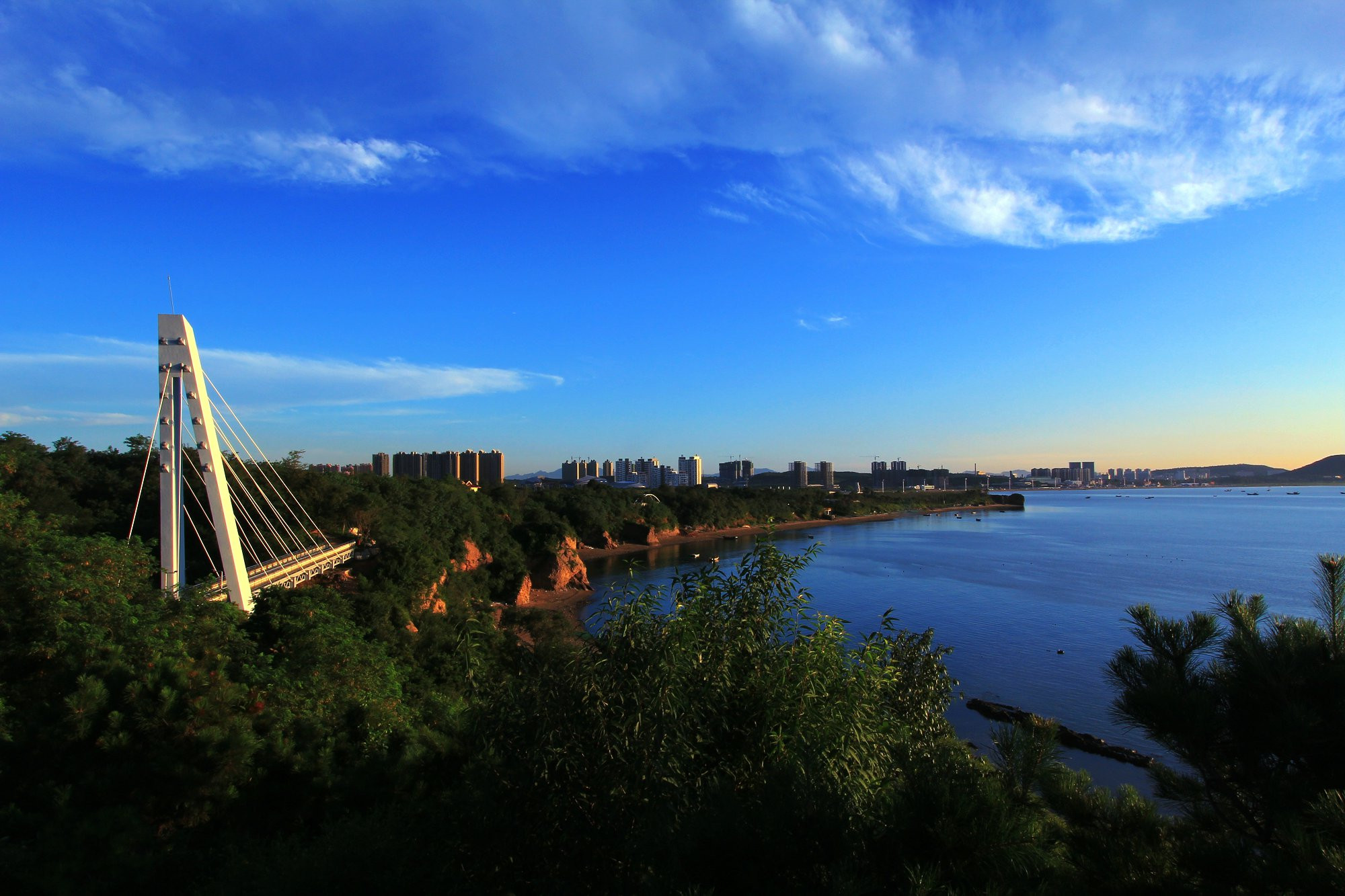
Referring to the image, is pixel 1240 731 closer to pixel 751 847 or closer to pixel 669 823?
pixel 751 847

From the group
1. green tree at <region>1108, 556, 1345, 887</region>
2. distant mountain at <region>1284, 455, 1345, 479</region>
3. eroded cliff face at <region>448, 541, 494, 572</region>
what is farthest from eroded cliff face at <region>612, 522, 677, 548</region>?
distant mountain at <region>1284, 455, 1345, 479</region>

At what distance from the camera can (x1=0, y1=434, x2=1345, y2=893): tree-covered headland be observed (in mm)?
2602

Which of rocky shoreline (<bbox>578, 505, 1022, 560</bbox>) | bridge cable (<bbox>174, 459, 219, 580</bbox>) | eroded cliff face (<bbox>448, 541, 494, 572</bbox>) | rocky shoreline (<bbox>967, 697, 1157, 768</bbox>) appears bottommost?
rocky shoreline (<bbox>967, 697, 1157, 768</bbox>)

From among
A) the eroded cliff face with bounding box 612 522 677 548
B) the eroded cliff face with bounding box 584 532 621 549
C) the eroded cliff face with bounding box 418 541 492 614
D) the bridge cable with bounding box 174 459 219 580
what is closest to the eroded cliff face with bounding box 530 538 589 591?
the eroded cliff face with bounding box 418 541 492 614

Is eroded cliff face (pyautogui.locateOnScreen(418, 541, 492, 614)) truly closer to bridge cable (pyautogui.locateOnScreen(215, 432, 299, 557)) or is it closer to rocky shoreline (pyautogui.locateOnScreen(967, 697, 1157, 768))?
bridge cable (pyautogui.locateOnScreen(215, 432, 299, 557))

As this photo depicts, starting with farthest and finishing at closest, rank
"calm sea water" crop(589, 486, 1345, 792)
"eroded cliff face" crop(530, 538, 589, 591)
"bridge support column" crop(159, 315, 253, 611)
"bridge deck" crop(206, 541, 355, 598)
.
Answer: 1. "eroded cliff face" crop(530, 538, 589, 591)
2. "calm sea water" crop(589, 486, 1345, 792)
3. "bridge deck" crop(206, 541, 355, 598)
4. "bridge support column" crop(159, 315, 253, 611)

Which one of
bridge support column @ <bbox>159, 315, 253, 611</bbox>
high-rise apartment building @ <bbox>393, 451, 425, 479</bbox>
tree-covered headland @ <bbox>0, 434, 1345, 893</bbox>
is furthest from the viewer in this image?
high-rise apartment building @ <bbox>393, 451, 425, 479</bbox>

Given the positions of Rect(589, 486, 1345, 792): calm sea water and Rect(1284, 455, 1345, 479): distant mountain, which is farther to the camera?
Rect(1284, 455, 1345, 479): distant mountain

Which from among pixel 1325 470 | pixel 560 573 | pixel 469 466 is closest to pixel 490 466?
pixel 469 466

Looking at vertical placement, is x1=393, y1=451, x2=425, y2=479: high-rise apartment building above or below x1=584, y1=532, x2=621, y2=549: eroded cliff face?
above

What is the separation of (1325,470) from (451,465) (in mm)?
176838

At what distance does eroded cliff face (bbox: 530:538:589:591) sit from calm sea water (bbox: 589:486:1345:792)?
296 centimetres

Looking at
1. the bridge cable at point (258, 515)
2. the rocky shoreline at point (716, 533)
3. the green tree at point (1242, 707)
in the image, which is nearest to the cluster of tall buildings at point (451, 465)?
the rocky shoreline at point (716, 533)

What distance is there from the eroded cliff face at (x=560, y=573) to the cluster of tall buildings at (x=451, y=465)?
43298 mm
